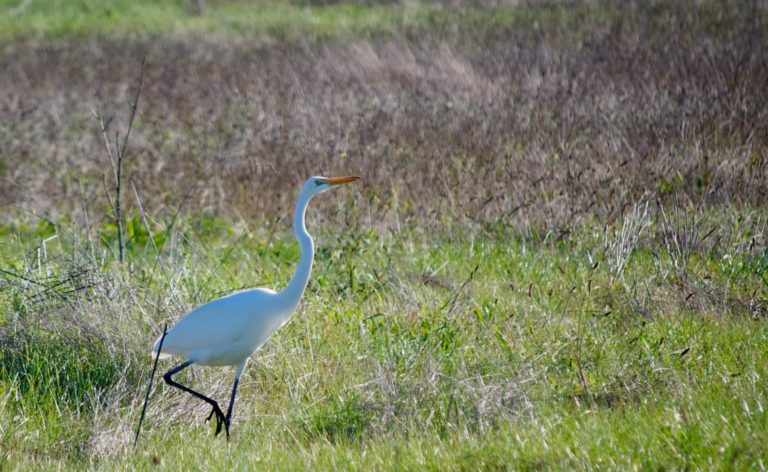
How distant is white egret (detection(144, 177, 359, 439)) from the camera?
4.54m

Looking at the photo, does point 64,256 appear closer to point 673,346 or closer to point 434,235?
point 434,235

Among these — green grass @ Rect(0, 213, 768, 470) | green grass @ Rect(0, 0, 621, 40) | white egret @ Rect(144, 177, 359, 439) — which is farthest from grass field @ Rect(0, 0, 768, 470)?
green grass @ Rect(0, 0, 621, 40)

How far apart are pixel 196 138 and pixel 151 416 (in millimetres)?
5840

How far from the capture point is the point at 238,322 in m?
4.55

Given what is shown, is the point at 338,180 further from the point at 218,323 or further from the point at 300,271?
the point at 218,323

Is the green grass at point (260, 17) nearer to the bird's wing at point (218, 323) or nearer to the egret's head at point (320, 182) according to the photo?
the egret's head at point (320, 182)

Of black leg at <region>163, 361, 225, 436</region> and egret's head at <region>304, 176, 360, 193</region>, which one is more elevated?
egret's head at <region>304, 176, 360, 193</region>

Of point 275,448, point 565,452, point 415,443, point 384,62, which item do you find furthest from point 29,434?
point 384,62

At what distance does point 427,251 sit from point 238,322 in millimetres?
2509

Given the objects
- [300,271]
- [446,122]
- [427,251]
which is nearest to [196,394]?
[300,271]

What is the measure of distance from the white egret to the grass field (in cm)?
38

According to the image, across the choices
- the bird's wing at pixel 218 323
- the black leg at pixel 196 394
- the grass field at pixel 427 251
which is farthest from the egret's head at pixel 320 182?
the black leg at pixel 196 394

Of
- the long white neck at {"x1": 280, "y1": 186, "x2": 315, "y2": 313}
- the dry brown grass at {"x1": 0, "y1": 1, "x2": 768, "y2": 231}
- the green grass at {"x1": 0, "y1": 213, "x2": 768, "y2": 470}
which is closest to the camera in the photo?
the green grass at {"x1": 0, "y1": 213, "x2": 768, "y2": 470}

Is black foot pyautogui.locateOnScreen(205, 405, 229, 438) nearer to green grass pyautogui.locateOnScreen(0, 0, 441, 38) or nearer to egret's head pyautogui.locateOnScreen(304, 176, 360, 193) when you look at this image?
egret's head pyautogui.locateOnScreen(304, 176, 360, 193)
